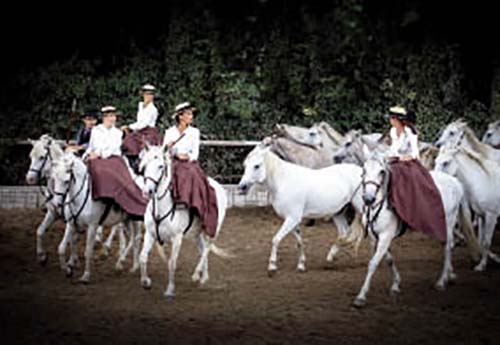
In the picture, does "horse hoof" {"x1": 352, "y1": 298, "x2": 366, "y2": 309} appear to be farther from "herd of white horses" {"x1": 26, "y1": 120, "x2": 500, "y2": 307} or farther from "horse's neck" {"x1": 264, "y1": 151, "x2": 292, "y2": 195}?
"horse's neck" {"x1": 264, "y1": 151, "x2": 292, "y2": 195}

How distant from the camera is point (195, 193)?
26.7 feet

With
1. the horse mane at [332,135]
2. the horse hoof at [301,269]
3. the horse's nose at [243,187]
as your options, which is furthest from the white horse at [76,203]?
the horse mane at [332,135]

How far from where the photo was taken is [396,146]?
333 inches

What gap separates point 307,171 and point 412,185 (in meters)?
2.26

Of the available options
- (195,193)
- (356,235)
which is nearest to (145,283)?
(195,193)

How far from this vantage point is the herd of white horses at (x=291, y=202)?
7836mm

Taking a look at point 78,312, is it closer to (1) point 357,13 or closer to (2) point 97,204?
(2) point 97,204

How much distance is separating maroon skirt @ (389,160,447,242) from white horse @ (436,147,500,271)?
1.56m

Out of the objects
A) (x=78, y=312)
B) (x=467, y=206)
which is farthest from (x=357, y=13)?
(x=467, y=206)

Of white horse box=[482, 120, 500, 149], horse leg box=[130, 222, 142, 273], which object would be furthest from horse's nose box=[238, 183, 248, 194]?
white horse box=[482, 120, 500, 149]

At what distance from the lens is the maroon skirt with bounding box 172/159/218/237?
26.3ft

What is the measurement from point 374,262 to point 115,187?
3215mm

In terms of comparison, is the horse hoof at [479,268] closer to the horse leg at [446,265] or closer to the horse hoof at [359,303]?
the horse leg at [446,265]

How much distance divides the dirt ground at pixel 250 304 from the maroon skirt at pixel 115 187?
35.6 inches
